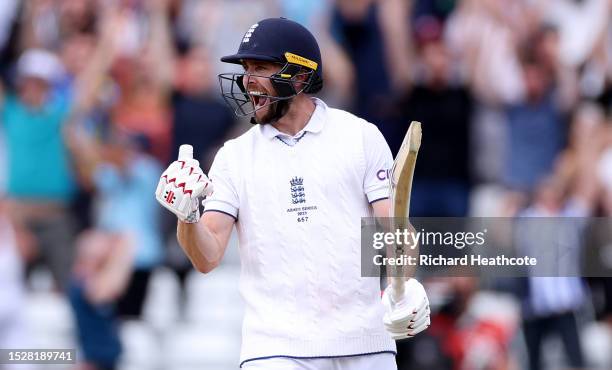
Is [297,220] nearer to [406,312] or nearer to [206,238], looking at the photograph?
[206,238]

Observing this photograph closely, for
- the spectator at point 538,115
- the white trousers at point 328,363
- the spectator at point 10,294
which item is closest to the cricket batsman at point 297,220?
the white trousers at point 328,363

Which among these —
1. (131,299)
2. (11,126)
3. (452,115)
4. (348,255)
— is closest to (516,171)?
(452,115)

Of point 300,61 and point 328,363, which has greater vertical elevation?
point 300,61

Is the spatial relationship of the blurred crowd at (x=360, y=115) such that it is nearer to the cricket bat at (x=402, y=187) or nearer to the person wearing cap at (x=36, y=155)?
the person wearing cap at (x=36, y=155)

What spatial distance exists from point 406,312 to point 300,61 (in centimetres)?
126

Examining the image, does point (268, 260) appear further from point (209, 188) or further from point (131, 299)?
point (131, 299)

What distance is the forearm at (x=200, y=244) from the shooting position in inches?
247

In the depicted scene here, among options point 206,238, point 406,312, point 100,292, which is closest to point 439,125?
point 100,292

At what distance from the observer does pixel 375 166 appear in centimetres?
656

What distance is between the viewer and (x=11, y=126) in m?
12.6

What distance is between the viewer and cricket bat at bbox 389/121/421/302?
5.98 m

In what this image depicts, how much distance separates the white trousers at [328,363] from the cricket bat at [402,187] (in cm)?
38

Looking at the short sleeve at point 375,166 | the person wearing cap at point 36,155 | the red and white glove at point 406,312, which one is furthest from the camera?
the person wearing cap at point 36,155

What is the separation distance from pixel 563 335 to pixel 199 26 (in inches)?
158
